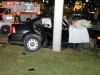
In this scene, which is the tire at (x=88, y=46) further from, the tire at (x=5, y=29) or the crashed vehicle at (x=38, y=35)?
the tire at (x=5, y=29)

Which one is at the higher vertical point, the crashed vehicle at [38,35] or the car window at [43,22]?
the car window at [43,22]

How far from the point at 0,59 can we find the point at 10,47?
2.23 meters

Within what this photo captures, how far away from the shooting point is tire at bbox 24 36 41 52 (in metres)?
9.21

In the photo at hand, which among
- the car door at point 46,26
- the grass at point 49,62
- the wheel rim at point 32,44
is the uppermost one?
the car door at point 46,26

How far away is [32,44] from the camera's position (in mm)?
9266

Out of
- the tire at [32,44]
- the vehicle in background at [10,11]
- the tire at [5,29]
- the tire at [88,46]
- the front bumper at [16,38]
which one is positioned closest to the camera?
the tire at [32,44]

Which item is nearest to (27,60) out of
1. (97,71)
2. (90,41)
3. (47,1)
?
(97,71)

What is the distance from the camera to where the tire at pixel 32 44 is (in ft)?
30.2

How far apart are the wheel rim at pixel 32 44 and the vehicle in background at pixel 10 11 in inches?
257

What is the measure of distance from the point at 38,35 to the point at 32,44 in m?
0.47

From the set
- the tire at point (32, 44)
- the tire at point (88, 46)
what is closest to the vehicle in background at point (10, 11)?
the tire at point (32, 44)

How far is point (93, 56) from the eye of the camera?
883cm

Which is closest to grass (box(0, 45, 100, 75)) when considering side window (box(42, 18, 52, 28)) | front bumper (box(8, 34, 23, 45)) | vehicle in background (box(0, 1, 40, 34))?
front bumper (box(8, 34, 23, 45))

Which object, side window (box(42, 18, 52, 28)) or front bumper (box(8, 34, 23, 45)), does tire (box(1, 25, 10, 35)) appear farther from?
side window (box(42, 18, 52, 28))
